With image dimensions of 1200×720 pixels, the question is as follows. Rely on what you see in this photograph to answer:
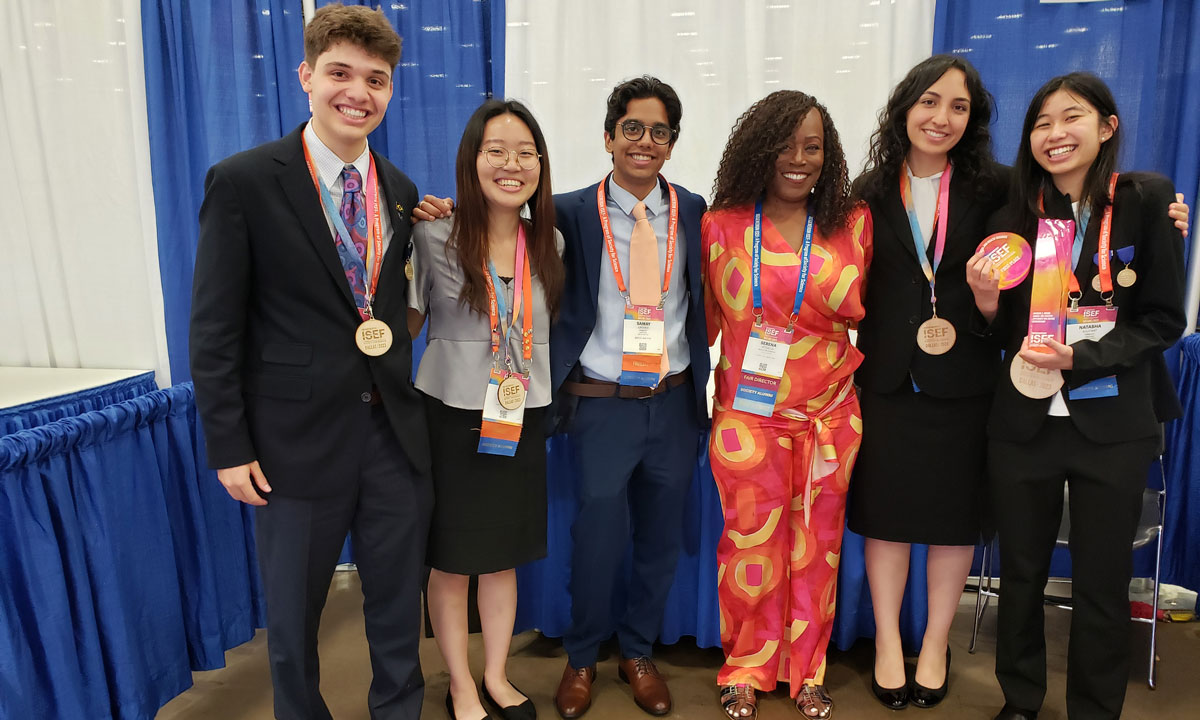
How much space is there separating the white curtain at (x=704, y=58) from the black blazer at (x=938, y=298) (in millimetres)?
1225

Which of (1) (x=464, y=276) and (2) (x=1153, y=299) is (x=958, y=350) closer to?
(2) (x=1153, y=299)

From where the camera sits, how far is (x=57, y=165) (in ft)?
10.1

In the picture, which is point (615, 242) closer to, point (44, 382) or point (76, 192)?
point (44, 382)

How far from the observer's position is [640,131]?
6.28ft

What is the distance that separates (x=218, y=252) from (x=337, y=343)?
31 centimetres

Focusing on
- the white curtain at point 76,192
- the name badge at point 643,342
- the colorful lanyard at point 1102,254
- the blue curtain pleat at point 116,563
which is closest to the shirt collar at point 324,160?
the name badge at point 643,342

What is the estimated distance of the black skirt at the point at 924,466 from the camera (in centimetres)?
201

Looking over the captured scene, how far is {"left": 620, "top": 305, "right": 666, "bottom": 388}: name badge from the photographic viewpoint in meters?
1.92

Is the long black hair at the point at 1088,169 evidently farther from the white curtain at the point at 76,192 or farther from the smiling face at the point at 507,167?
the white curtain at the point at 76,192

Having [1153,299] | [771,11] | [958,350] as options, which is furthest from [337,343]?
[771,11]

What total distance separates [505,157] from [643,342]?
61 centimetres

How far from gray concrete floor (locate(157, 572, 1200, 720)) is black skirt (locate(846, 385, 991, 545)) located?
0.61 meters

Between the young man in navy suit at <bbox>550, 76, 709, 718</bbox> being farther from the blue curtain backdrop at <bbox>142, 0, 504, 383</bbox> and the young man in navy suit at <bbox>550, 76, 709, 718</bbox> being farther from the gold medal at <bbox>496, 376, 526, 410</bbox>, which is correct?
the blue curtain backdrop at <bbox>142, 0, 504, 383</bbox>

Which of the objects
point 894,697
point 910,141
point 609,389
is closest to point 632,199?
point 609,389
